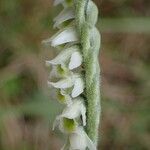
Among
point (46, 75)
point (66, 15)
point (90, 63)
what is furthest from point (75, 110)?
point (46, 75)

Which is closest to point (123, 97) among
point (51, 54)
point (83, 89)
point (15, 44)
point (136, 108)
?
point (136, 108)

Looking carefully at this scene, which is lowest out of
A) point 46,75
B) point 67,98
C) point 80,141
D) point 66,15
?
point 46,75

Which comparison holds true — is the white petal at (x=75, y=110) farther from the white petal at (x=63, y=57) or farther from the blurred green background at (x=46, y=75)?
the blurred green background at (x=46, y=75)

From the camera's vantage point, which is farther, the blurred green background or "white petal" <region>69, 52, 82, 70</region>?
the blurred green background

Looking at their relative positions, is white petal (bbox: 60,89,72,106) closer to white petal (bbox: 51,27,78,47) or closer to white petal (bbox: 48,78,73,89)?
white petal (bbox: 48,78,73,89)

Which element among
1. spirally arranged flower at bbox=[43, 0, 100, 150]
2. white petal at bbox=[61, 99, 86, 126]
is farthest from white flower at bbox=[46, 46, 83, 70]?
white petal at bbox=[61, 99, 86, 126]

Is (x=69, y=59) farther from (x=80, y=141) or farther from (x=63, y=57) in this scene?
(x=80, y=141)
